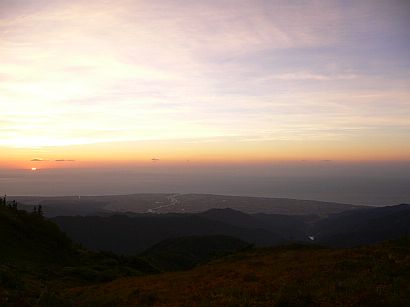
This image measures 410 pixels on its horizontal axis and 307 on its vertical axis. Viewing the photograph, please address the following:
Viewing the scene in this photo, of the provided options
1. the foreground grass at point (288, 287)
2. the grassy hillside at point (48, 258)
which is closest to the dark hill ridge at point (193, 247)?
the grassy hillside at point (48, 258)

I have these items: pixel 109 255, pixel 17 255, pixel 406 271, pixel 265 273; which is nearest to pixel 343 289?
pixel 406 271

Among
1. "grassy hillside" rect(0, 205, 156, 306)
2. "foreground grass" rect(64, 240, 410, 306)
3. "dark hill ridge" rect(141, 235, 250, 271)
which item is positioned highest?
"foreground grass" rect(64, 240, 410, 306)

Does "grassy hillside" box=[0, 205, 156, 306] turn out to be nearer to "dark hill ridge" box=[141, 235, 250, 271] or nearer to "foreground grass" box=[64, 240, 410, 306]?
"foreground grass" box=[64, 240, 410, 306]

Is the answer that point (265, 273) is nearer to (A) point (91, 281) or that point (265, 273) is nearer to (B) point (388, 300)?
(B) point (388, 300)

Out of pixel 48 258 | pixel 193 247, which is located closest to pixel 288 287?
pixel 48 258

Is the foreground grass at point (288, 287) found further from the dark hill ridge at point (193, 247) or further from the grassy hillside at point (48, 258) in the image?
the dark hill ridge at point (193, 247)

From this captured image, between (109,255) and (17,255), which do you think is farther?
(109,255)

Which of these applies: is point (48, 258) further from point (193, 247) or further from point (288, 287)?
point (193, 247)

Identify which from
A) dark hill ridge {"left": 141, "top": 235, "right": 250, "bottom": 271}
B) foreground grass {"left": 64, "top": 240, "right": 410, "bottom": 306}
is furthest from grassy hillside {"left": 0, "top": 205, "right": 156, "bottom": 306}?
dark hill ridge {"left": 141, "top": 235, "right": 250, "bottom": 271}
